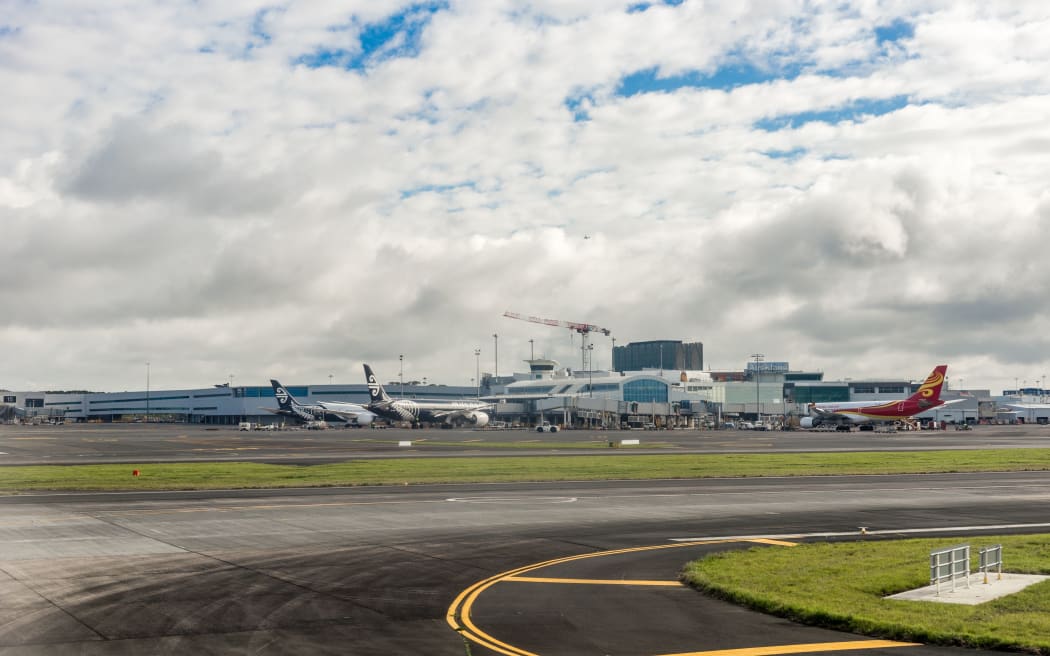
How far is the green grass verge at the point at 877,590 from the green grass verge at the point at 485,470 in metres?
32.4

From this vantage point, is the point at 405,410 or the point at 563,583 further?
the point at 405,410

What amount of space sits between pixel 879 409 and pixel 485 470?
128 meters

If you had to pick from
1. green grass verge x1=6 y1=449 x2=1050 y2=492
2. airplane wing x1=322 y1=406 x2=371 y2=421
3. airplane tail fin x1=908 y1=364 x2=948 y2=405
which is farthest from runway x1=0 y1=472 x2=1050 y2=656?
airplane wing x1=322 y1=406 x2=371 y2=421

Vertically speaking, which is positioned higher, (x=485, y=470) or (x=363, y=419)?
(x=485, y=470)

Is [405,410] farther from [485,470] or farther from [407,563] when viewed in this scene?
[407,563]

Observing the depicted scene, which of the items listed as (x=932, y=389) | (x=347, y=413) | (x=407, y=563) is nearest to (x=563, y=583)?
(x=407, y=563)

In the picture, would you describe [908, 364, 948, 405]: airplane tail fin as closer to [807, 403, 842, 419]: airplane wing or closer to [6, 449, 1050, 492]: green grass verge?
[807, 403, 842, 419]: airplane wing

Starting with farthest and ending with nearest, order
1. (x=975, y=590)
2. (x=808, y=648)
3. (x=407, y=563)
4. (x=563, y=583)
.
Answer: (x=407, y=563), (x=563, y=583), (x=975, y=590), (x=808, y=648)

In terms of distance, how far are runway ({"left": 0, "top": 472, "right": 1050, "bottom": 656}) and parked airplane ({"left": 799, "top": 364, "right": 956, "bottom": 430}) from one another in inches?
4888

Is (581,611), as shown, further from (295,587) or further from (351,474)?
(351,474)

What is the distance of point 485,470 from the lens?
67.2 meters

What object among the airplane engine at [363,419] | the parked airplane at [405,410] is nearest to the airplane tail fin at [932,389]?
the parked airplane at [405,410]

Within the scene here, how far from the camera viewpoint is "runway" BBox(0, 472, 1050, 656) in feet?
60.5

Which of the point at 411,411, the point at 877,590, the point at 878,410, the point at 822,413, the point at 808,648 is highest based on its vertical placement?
the point at 411,411
